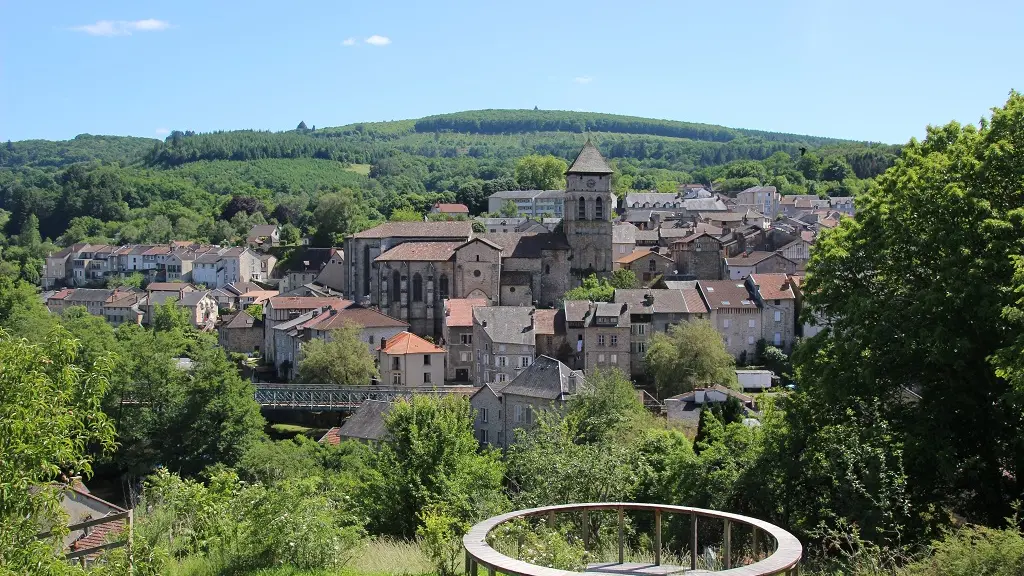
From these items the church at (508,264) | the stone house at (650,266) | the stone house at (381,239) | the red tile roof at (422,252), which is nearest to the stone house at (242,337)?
the stone house at (381,239)

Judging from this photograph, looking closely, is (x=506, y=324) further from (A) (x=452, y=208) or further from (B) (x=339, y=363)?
(A) (x=452, y=208)

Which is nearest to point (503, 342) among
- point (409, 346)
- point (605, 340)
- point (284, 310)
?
point (605, 340)

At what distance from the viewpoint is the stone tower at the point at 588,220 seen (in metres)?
61.6

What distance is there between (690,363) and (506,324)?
32.3 feet

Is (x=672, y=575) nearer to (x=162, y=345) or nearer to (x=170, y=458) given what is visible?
(x=170, y=458)

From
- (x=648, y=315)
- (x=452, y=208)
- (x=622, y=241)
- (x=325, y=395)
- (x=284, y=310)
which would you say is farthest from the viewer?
(x=452, y=208)

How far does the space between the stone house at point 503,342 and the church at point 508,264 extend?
6302 mm

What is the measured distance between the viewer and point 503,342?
51312 mm

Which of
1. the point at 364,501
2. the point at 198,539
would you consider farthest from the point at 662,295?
the point at 198,539

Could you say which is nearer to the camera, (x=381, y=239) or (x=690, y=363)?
(x=690, y=363)

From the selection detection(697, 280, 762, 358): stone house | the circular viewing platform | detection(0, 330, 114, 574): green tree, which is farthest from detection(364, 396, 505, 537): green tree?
detection(697, 280, 762, 358): stone house

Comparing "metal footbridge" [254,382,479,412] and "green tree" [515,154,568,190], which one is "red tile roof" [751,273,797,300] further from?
"green tree" [515,154,568,190]

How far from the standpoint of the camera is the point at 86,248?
109812 mm

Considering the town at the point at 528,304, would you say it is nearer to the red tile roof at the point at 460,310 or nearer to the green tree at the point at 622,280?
the red tile roof at the point at 460,310
